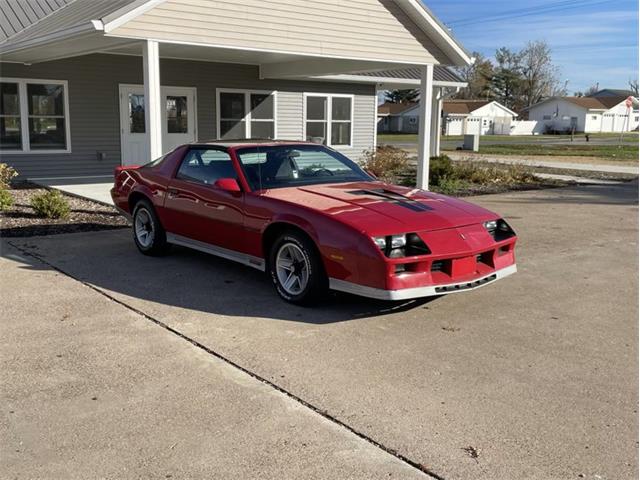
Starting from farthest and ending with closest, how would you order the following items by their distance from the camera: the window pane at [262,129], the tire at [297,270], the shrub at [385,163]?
1. the window pane at [262,129]
2. the shrub at [385,163]
3. the tire at [297,270]

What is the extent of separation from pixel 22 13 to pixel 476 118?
7151 centimetres

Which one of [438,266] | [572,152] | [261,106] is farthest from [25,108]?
[572,152]

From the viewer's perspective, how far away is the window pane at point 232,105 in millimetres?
17281

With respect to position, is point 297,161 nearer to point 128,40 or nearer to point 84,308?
point 84,308

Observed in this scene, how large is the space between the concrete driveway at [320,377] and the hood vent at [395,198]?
88cm

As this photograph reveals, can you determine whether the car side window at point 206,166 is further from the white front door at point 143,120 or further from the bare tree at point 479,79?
the bare tree at point 479,79

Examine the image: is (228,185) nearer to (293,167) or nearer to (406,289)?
(293,167)

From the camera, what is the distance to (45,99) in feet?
48.3

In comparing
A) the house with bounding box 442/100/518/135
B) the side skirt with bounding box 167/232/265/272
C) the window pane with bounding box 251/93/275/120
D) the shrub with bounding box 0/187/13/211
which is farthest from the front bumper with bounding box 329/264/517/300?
the house with bounding box 442/100/518/135

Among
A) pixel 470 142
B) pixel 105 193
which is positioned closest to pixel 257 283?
pixel 105 193

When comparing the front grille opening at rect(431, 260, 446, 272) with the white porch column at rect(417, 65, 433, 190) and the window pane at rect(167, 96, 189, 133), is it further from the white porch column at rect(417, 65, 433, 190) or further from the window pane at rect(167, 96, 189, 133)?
the window pane at rect(167, 96, 189, 133)

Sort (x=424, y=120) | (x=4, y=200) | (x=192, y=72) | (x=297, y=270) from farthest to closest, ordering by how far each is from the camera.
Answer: (x=192, y=72) → (x=424, y=120) → (x=4, y=200) → (x=297, y=270)

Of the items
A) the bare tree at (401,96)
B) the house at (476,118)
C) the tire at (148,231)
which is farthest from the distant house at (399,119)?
the tire at (148,231)

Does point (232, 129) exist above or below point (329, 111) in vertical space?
below
